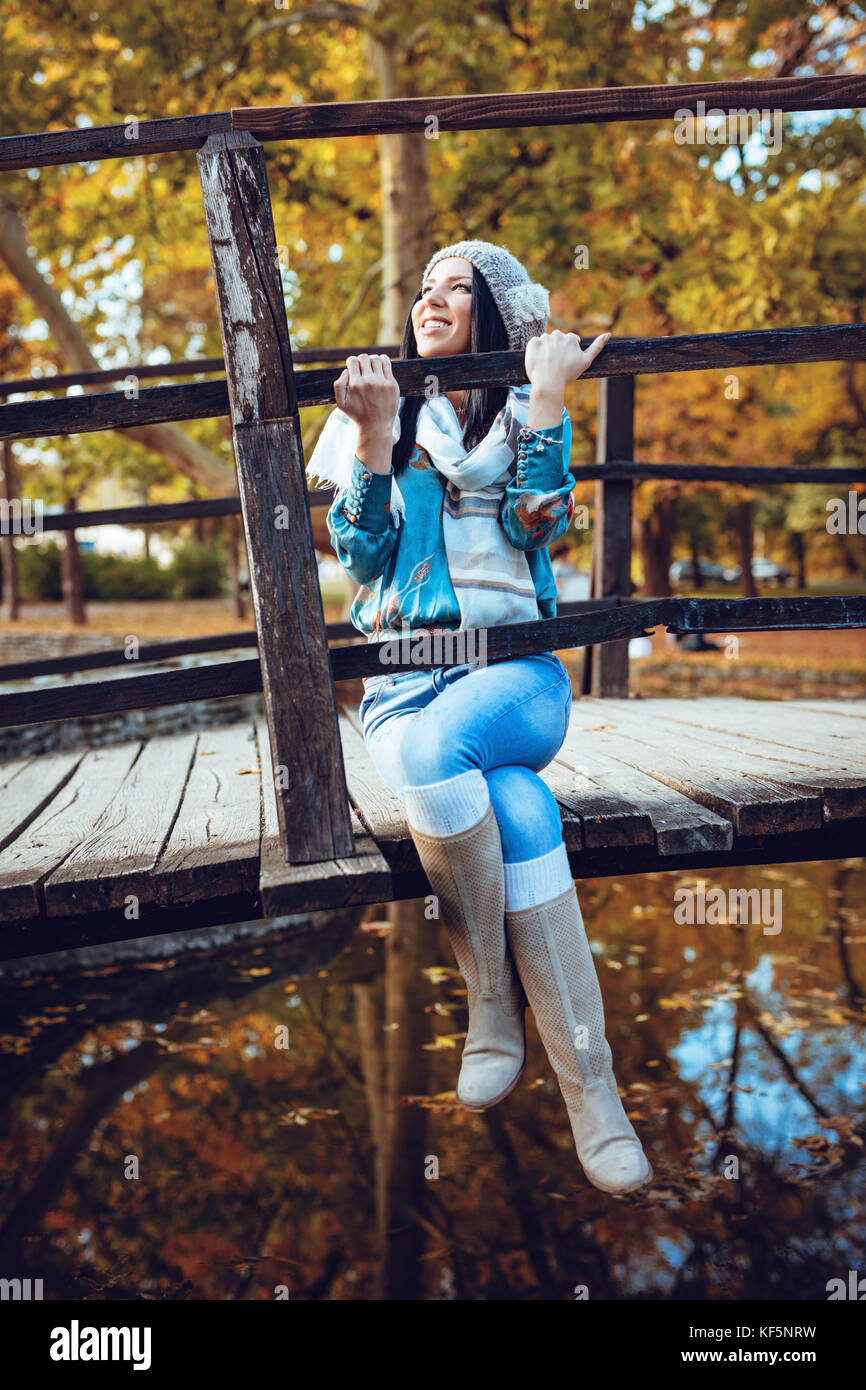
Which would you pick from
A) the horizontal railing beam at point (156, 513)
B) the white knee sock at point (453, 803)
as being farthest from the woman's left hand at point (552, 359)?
the horizontal railing beam at point (156, 513)

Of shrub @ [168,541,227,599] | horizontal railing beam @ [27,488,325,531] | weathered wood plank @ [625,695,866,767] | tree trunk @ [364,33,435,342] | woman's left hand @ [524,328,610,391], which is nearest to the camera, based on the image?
woman's left hand @ [524,328,610,391]

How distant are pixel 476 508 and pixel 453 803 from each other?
71 cm

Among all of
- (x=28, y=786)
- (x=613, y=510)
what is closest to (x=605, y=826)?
(x=28, y=786)

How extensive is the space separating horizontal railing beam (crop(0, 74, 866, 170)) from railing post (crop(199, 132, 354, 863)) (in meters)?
0.07

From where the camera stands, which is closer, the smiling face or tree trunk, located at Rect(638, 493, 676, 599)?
the smiling face

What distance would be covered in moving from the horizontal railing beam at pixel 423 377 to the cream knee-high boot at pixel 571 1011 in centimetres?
112

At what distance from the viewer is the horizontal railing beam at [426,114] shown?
2326 mm

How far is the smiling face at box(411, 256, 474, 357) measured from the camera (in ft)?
8.45

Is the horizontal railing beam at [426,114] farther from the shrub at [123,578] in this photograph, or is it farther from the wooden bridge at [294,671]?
the shrub at [123,578]

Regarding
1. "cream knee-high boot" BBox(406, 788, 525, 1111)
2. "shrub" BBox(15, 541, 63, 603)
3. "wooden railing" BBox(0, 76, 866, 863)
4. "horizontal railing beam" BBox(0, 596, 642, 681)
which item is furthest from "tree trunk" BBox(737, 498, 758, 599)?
"cream knee-high boot" BBox(406, 788, 525, 1111)

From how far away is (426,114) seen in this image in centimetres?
238

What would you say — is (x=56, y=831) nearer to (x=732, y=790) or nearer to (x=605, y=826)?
(x=605, y=826)

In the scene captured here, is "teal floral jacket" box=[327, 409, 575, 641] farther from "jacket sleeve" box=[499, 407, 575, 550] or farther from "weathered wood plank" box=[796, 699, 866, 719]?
"weathered wood plank" box=[796, 699, 866, 719]
